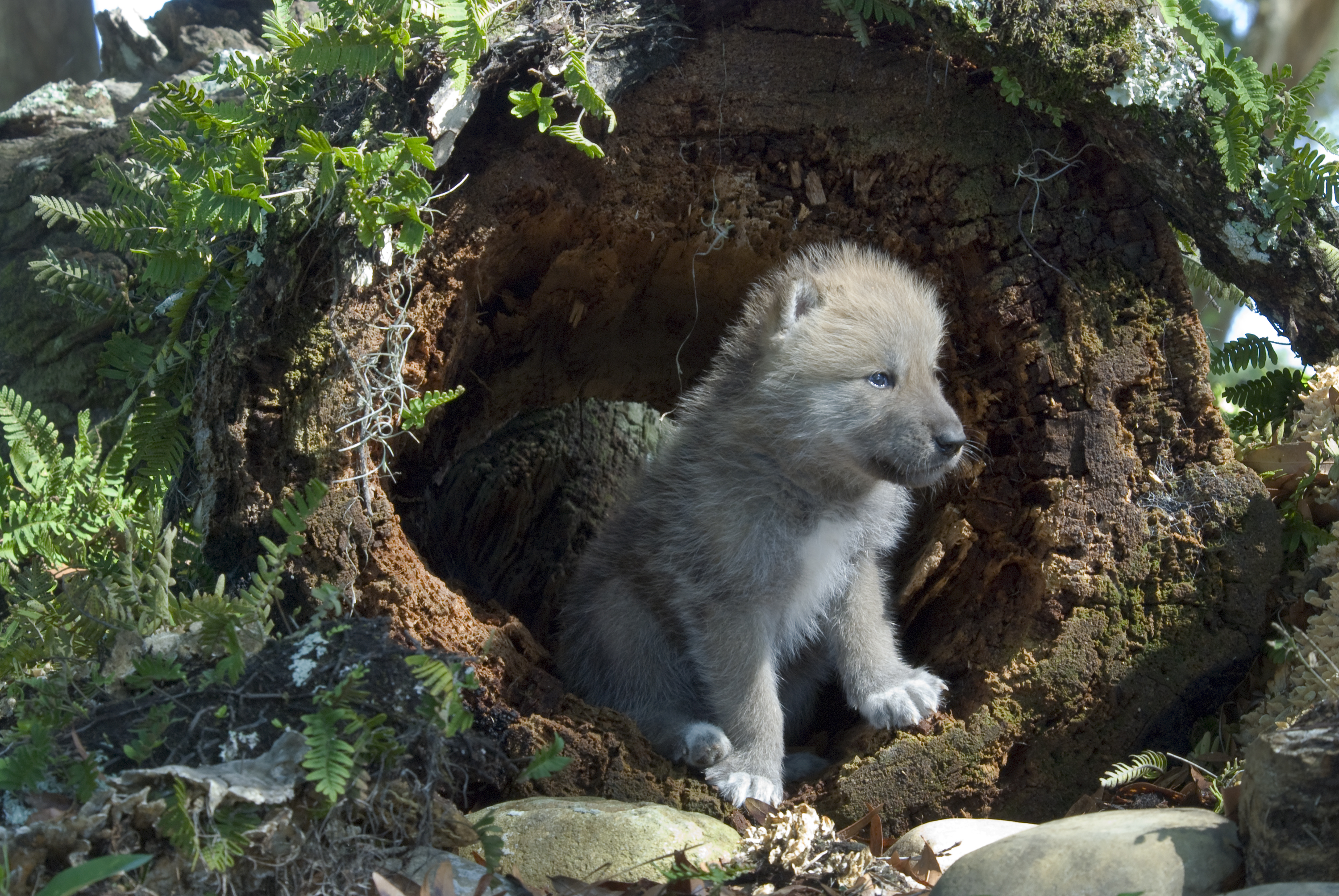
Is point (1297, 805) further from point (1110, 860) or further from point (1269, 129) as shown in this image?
point (1269, 129)

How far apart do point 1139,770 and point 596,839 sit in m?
1.91

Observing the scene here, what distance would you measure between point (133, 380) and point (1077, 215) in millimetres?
4002

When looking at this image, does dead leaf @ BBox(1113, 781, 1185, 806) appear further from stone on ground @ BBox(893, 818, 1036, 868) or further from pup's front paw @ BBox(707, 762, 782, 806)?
pup's front paw @ BBox(707, 762, 782, 806)

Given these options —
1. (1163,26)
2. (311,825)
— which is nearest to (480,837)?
(311,825)

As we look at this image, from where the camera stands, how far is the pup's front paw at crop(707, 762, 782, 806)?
12.4 feet

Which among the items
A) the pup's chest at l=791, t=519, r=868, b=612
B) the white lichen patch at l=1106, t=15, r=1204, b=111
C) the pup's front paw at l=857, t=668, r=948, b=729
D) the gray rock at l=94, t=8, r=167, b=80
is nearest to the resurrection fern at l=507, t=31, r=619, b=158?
the pup's chest at l=791, t=519, r=868, b=612

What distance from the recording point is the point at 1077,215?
4.09 metres

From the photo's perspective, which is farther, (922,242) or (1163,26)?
(922,242)

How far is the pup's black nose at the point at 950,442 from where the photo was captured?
3.81 m

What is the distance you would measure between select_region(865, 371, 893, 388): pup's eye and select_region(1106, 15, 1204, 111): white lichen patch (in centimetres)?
130

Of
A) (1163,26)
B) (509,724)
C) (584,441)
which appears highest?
(1163,26)

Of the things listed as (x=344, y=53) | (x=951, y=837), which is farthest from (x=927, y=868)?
(x=344, y=53)

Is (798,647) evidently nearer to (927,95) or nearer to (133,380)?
(927,95)

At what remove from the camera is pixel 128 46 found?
7.36 m
